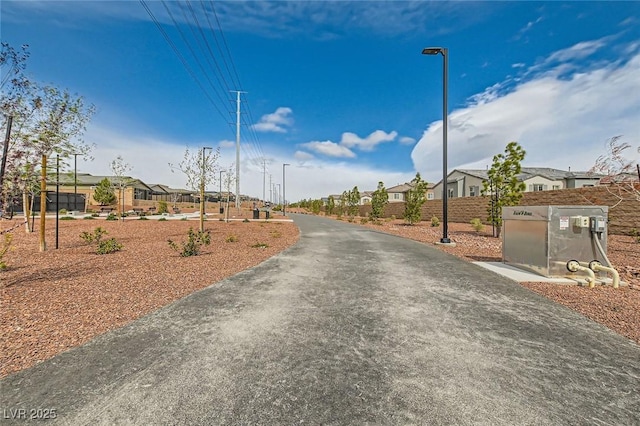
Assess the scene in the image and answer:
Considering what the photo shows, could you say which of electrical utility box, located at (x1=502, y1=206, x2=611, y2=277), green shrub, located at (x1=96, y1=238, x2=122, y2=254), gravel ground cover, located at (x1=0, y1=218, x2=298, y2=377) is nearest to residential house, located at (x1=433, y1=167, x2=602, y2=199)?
electrical utility box, located at (x1=502, y1=206, x2=611, y2=277)

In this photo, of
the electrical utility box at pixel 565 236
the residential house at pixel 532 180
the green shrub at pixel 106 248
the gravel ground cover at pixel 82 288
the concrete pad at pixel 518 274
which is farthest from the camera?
the residential house at pixel 532 180

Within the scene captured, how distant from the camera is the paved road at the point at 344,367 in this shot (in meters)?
2.12

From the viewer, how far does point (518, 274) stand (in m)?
6.58

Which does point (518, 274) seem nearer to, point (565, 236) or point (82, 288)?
point (565, 236)

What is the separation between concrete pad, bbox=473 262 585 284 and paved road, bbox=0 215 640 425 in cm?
179

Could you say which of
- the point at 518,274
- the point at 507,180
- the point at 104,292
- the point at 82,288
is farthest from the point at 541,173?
the point at 82,288

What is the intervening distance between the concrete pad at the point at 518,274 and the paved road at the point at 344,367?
179 cm

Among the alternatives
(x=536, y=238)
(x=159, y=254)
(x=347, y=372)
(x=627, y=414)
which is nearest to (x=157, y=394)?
(x=347, y=372)

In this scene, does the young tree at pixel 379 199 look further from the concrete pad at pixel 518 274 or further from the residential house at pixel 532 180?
the concrete pad at pixel 518 274

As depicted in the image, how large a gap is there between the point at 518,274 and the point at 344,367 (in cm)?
604

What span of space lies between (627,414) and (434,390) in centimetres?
148

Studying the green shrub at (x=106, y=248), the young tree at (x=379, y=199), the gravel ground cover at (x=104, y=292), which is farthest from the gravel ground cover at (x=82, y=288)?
the young tree at (x=379, y=199)

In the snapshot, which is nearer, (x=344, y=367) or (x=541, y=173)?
(x=344, y=367)

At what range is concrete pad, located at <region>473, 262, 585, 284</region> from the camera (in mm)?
5953
